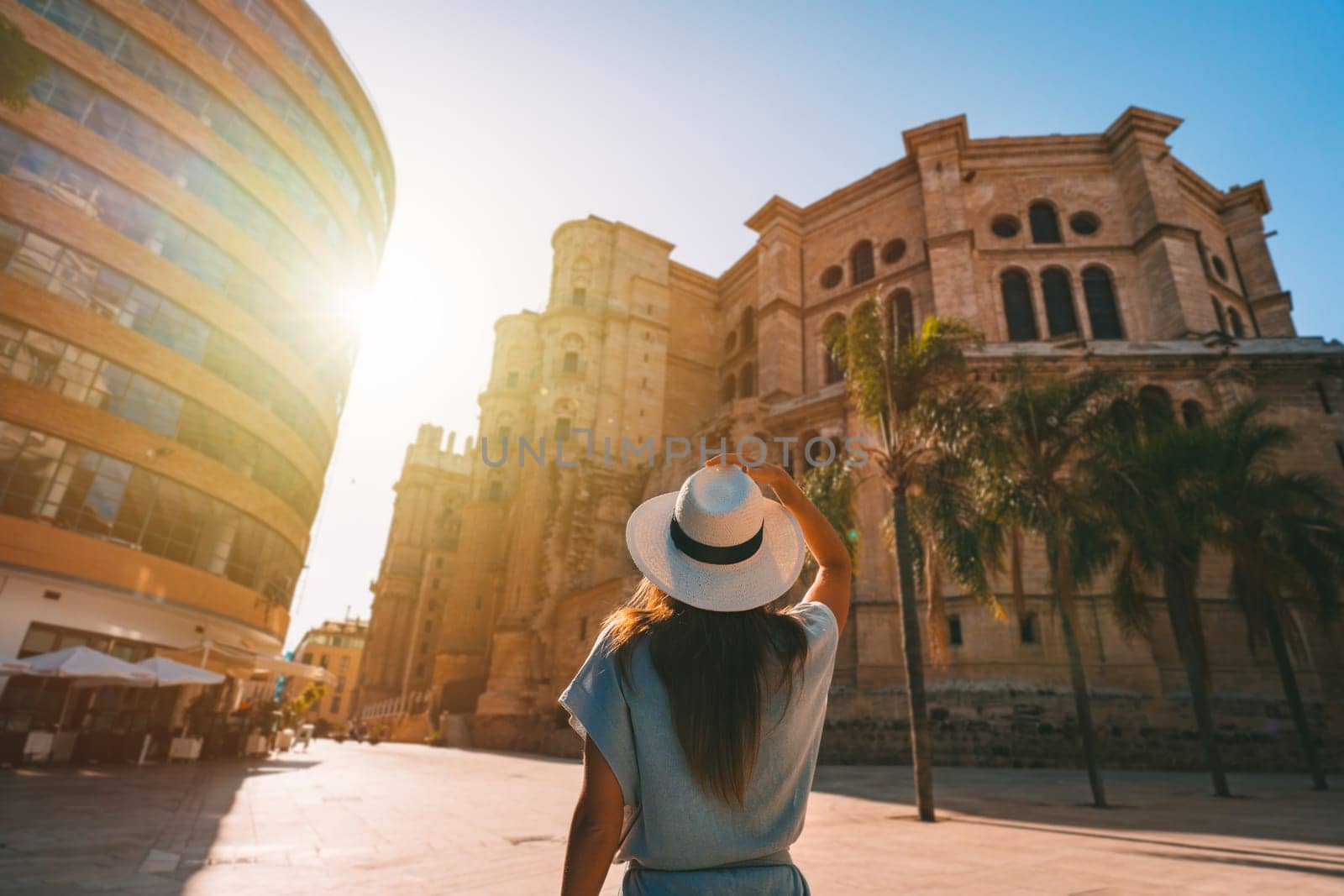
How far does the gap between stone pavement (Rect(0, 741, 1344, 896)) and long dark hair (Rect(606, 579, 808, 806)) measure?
14.5 ft

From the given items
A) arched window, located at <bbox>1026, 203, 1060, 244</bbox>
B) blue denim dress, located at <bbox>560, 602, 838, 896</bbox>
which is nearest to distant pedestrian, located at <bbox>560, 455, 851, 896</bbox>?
blue denim dress, located at <bbox>560, 602, 838, 896</bbox>

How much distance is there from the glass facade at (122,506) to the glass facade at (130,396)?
123 cm

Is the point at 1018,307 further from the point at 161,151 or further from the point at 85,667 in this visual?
the point at 85,667

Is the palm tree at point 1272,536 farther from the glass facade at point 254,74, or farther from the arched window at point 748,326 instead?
the glass facade at point 254,74

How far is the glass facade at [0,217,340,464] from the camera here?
15.9 metres

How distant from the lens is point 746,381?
39.0 m

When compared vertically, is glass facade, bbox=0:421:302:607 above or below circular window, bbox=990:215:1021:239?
below

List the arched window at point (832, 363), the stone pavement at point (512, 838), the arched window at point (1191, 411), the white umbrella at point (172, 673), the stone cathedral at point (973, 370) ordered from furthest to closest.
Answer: the arched window at point (832, 363) < the arched window at point (1191, 411) < the stone cathedral at point (973, 370) < the white umbrella at point (172, 673) < the stone pavement at point (512, 838)

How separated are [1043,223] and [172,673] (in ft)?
117

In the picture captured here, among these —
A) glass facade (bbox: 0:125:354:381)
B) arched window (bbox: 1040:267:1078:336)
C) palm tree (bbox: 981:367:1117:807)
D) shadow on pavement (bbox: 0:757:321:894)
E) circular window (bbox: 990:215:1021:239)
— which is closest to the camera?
shadow on pavement (bbox: 0:757:321:894)

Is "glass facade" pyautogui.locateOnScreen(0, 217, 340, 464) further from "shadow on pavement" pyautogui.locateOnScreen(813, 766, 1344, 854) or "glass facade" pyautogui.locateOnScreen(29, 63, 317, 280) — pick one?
"shadow on pavement" pyautogui.locateOnScreen(813, 766, 1344, 854)

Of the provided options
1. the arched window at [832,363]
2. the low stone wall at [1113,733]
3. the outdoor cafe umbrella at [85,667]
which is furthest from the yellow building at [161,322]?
the arched window at [832,363]

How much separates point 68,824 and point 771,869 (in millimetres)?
8901

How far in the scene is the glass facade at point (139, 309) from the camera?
15.9 metres
